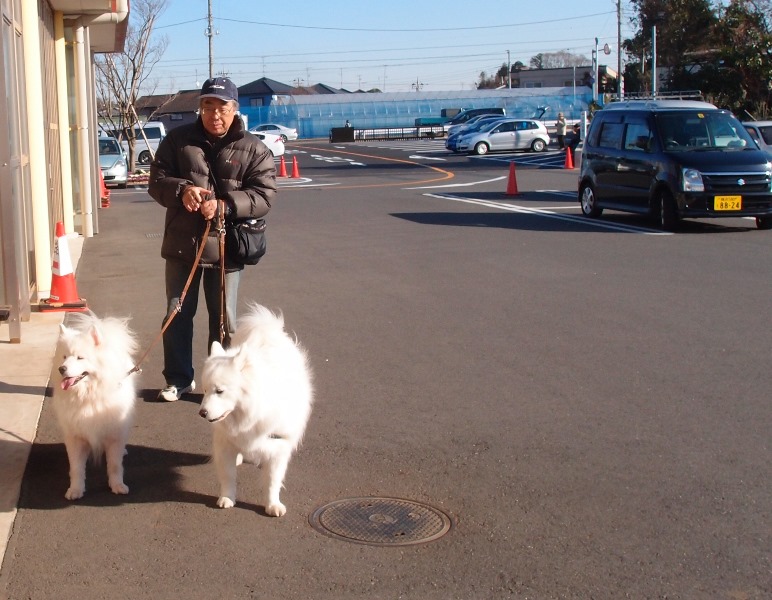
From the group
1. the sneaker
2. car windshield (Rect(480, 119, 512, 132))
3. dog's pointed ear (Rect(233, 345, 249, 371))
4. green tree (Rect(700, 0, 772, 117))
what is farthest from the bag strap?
car windshield (Rect(480, 119, 512, 132))

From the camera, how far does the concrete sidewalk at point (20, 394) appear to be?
489 centimetres

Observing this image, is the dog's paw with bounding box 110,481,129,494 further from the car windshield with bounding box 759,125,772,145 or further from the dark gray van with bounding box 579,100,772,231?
the car windshield with bounding box 759,125,772,145

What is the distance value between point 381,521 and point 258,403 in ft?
2.73

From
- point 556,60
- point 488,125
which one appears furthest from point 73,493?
point 556,60

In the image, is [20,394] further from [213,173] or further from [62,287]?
[62,287]

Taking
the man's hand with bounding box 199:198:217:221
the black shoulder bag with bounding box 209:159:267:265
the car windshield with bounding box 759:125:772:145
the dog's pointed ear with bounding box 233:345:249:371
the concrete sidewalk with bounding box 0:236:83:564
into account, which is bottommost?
the concrete sidewalk with bounding box 0:236:83:564

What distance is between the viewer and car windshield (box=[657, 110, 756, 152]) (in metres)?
16.5

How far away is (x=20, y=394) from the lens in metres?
6.61

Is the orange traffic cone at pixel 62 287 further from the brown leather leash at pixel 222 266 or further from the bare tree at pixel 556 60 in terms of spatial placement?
the bare tree at pixel 556 60

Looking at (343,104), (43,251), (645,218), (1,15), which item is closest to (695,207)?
(645,218)

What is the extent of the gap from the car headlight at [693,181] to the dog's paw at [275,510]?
12.5 meters

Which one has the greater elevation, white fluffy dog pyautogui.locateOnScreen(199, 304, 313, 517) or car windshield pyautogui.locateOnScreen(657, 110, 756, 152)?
car windshield pyautogui.locateOnScreen(657, 110, 756, 152)

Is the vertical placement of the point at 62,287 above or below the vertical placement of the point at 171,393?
above

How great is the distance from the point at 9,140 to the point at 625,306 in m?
6.01
